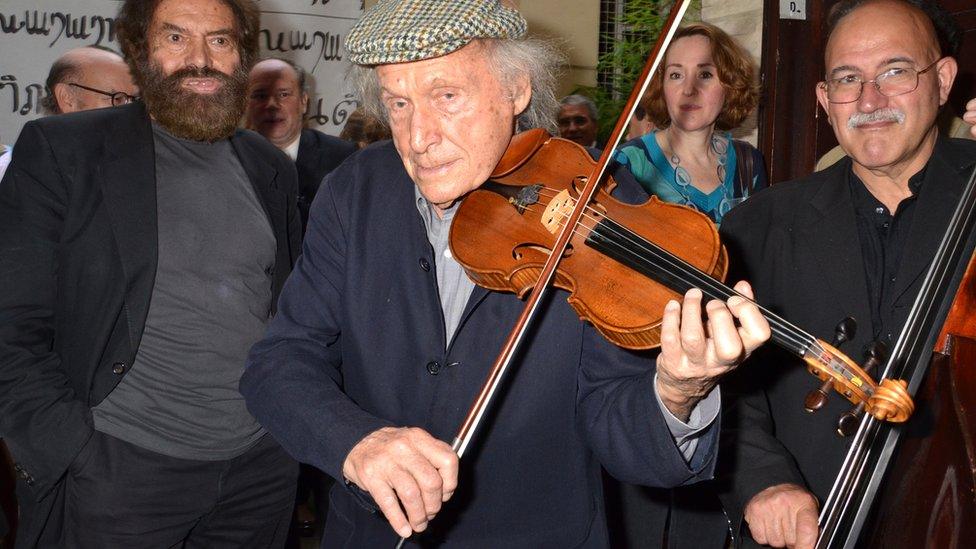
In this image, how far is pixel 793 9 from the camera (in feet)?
13.3

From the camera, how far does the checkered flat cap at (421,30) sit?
5.18ft

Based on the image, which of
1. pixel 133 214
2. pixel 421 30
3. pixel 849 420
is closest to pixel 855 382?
pixel 849 420

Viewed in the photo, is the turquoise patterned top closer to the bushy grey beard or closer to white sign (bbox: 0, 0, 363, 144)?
the bushy grey beard

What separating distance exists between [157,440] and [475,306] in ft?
3.95

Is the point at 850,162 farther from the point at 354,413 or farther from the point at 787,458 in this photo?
the point at 354,413

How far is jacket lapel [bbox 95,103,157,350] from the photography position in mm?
2361

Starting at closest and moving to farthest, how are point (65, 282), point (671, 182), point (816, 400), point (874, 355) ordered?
point (816, 400) → point (874, 355) → point (65, 282) → point (671, 182)

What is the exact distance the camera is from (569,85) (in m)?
7.85

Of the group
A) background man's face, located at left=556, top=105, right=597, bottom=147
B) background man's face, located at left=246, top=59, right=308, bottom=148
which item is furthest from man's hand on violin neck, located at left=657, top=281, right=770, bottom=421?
background man's face, located at left=556, top=105, right=597, bottom=147

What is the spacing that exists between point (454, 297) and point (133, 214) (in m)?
1.14

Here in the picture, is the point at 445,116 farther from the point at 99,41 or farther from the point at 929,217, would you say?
the point at 99,41

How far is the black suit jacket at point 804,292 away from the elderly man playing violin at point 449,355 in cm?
53

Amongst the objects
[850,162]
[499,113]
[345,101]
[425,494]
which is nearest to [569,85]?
[345,101]

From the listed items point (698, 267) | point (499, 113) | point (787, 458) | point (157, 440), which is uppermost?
point (499, 113)
